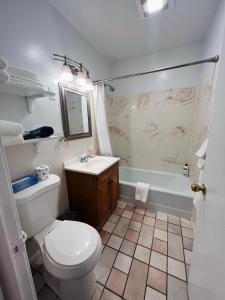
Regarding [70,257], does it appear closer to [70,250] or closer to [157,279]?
[70,250]

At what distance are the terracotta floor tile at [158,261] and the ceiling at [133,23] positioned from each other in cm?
254

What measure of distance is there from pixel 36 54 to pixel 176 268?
2401 mm

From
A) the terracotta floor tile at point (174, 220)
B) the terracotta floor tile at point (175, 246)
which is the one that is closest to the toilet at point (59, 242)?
the terracotta floor tile at point (175, 246)

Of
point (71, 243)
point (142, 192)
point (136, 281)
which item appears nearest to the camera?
point (71, 243)

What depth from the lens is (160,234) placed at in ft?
5.18

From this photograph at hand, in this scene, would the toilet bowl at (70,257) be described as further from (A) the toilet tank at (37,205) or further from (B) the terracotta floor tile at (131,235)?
(B) the terracotta floor tile at (131,235)

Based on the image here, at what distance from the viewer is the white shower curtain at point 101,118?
1.99 meters

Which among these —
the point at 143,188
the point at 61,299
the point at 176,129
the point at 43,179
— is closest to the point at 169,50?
the point at 176,129

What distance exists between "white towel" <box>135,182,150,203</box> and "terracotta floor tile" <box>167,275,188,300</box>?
916 millimetres

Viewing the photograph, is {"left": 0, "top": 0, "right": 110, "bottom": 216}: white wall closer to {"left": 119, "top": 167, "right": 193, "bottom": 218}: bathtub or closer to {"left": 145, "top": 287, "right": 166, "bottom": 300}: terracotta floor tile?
{"left": 119, "top": 167, "right": 193, "bottom": 218}: bathtub

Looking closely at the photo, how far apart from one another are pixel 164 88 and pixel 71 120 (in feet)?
5.63

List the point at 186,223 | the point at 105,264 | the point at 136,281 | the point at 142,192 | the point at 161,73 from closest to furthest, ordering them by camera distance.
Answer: the point at 136,281, the point at 105,264, the point at 186,223, the point at 142,192, the point at 161,73

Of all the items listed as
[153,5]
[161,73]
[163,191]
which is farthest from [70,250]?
[161,73]

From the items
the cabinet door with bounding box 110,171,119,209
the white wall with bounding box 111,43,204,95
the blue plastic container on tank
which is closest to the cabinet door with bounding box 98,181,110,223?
the cabinet door with bounding box 110,171,119,209
